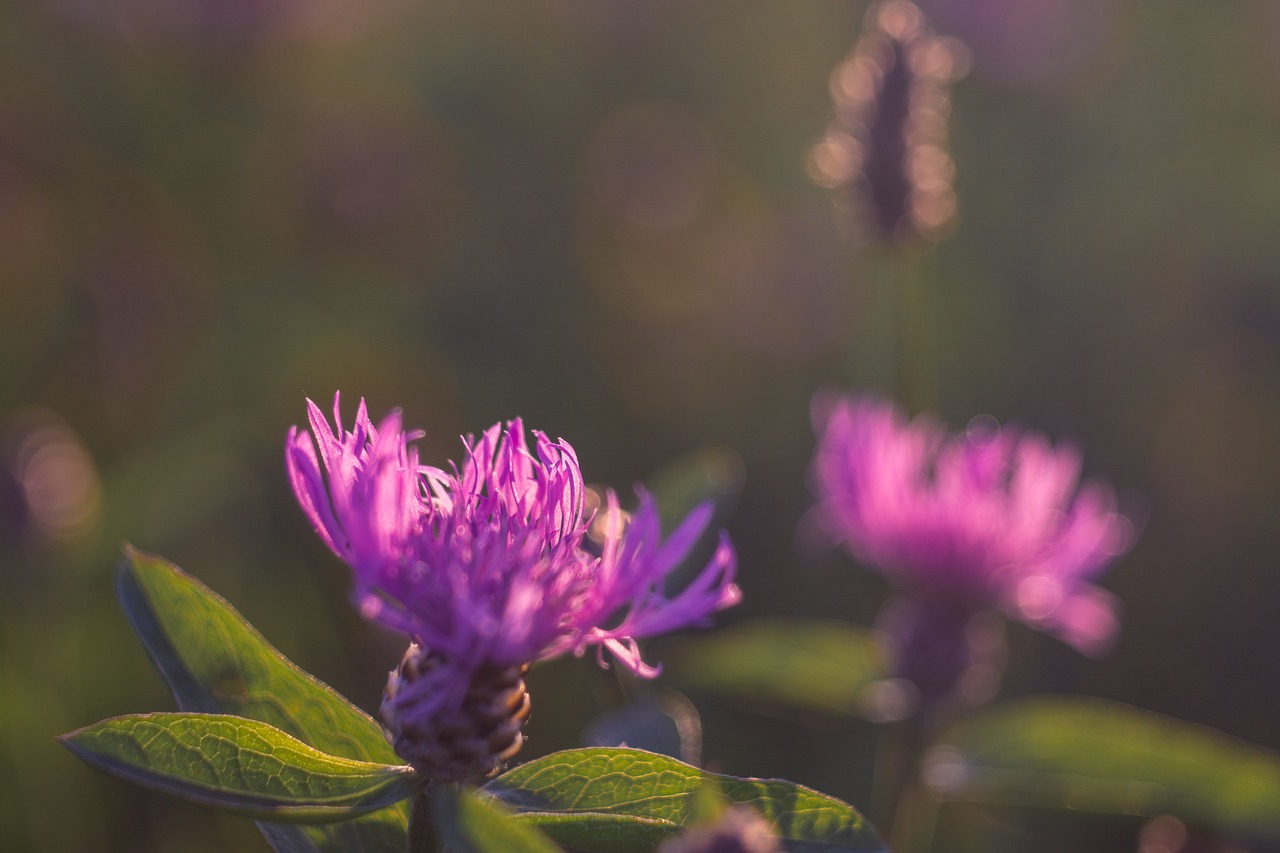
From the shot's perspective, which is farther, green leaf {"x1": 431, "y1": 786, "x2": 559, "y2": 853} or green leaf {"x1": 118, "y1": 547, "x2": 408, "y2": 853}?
green leaf {"x1": 118, "y1": 547, "x2": 408, "y2": 853}

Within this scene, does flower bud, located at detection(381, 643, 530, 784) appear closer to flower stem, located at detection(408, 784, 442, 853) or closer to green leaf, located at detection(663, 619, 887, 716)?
flower stem, located at detection(408, 784, 442, 853)

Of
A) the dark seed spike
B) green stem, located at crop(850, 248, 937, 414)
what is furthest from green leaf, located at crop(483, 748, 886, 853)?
green stem, located at crop(850, 248, 937, 414)

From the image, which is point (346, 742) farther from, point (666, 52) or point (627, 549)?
point (666, 52)

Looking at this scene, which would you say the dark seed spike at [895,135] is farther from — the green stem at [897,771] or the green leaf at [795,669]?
the green stem at [897,771]

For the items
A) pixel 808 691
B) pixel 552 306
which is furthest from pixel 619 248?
pixel 808 691

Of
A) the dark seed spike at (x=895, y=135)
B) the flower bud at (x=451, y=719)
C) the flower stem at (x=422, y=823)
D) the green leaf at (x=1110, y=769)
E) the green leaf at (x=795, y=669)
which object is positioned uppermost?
the dark seed spike at (x=895, y=135)

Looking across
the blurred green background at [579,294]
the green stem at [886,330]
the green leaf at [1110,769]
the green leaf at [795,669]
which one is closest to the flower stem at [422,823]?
the blurred green background at [579,294]
